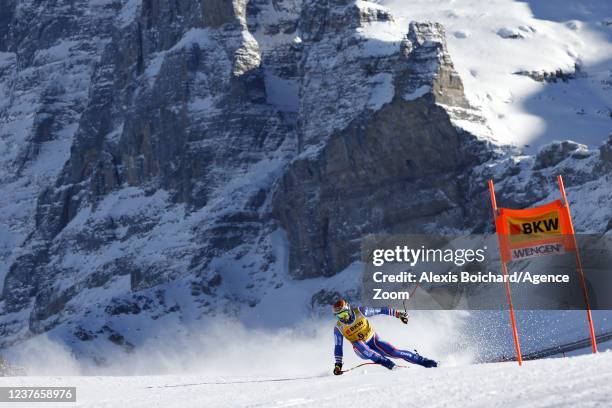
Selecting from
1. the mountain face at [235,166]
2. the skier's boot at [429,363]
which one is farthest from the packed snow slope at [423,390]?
the mountain face at [235,166]

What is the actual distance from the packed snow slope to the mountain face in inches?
2553

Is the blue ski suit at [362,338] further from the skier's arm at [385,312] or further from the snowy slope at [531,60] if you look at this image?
the snowy slope at [531,60]

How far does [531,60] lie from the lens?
429ft

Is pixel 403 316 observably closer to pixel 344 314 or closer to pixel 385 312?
pixel 385 312

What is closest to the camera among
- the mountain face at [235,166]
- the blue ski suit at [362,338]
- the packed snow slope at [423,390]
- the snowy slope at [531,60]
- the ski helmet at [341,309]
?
the packed snow slope at [423,390]

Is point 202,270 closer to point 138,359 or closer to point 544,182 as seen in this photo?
point 138,359

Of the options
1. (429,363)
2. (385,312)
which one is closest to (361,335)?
(385,312)

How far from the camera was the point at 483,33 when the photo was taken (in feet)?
449

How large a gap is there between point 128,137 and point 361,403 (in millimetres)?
136022

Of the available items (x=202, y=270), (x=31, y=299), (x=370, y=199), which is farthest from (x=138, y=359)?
(x=31, y=299)

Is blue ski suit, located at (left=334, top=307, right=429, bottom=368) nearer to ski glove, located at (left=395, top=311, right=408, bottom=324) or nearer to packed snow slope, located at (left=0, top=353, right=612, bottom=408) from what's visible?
ski glove, located at (left=395, top=311, right=408, bottom=324)

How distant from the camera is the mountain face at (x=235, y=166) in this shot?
4589 inches

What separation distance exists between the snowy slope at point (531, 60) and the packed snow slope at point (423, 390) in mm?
88238

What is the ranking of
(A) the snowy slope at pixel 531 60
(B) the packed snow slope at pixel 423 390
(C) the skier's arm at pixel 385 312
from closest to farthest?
(B) the packed snow slope at pixel 423 390 → (C) the skier's arm at pixel 385 312 → (A) the snowy slope at pixel 531 60
